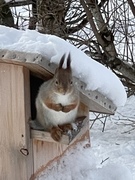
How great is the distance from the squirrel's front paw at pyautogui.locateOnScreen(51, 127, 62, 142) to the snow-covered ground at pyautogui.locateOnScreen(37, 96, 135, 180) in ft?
0.92

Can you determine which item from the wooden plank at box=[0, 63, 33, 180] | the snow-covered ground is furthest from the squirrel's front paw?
the snow-covered ground

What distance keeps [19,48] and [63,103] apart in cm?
26

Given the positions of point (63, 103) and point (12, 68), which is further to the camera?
point (12, 68)

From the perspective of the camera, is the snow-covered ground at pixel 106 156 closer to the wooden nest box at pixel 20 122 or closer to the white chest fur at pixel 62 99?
the wooden nest box at pixel 20 122

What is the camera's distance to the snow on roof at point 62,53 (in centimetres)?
181

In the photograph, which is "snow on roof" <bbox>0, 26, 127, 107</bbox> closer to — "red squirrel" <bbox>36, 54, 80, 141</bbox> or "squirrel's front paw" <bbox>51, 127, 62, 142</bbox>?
"red squirrel" <bbox>36, 54, 80, 141</bbox>

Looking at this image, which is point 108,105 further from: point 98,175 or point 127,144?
point 127,144

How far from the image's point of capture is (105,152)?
4578mm

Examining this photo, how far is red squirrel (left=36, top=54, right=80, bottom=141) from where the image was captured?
1771mm

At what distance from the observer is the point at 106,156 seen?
175 inches

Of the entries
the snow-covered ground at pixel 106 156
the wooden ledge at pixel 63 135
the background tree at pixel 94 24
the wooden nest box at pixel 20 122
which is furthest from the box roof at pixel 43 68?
the background tree at pixel 94 24

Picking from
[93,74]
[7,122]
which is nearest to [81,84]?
[93,74]

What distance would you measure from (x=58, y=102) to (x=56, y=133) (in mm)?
146

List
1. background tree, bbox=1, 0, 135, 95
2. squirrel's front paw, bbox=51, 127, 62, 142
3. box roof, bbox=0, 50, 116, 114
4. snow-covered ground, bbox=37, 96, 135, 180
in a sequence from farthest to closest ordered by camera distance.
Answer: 1. background tree, bbox=1, 0, 135, 95
2. snow-covered ground, bbox=37, 96, 135, 180
3. squirrel's front paw, bbox=51, 127, 62, 142
4. box roof, bbox=0, 50, 116, 114
